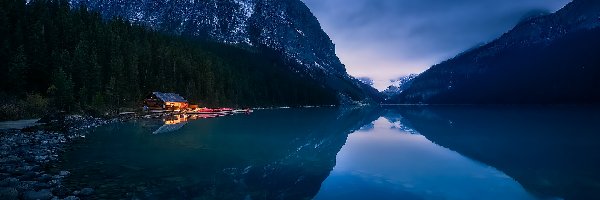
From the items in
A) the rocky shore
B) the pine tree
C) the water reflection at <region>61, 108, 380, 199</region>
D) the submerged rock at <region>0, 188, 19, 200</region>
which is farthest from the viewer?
the pine tree

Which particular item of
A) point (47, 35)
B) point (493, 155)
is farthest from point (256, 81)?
point (493, 155)

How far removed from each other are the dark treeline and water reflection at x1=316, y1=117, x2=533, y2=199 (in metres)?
43.7

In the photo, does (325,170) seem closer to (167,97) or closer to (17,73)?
(17,73)

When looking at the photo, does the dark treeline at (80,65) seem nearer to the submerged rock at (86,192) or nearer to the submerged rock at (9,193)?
the submerged rock at (9,193)

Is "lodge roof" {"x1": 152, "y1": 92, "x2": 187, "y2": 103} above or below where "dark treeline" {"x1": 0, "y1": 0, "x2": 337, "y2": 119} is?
below

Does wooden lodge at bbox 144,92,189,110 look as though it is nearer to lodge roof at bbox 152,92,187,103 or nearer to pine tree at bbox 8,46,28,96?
lodge roof at bbox 152,92,187,103

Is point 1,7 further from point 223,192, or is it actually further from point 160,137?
→ point 223,192

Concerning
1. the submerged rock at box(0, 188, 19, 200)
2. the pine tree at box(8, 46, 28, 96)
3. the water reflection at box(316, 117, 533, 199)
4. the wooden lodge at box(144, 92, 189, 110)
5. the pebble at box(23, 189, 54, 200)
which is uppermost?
the pine tree at box(8, 46, 28, 96)

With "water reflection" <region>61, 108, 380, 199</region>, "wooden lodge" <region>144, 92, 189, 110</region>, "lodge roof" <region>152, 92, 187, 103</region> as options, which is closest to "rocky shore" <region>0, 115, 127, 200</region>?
"water reflection" <region>61, 108, 380, 199</region>

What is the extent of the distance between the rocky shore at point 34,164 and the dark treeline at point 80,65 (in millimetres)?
15049

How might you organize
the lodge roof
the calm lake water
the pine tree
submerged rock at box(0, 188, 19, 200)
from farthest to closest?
the lodge roof < the pine tree < the calm lake water < submerged rock at box(0, 188, 19, 200)

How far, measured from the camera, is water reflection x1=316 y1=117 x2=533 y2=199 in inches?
725

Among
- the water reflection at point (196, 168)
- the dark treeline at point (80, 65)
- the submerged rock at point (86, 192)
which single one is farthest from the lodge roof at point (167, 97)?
the submerged rock at point (86, 192)

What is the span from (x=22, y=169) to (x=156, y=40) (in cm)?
11603
